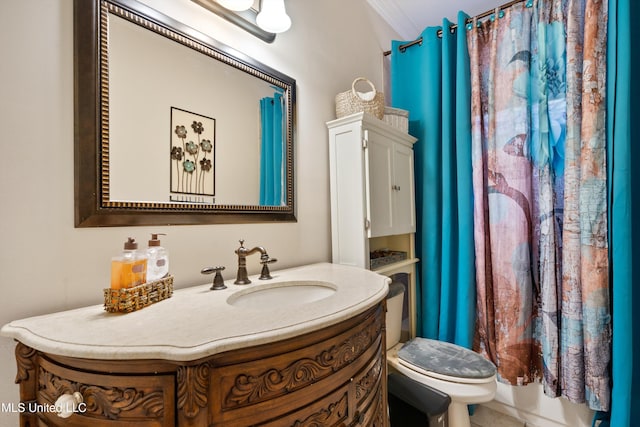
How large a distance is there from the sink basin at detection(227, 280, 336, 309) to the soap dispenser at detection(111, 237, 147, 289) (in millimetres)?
340

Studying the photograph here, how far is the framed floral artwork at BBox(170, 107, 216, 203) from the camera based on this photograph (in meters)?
0.92

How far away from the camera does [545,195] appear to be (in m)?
1.41

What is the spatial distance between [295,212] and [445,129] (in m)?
1.12

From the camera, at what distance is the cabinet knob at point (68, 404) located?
49 cm

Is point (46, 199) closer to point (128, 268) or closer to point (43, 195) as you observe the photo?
point (43, 195)

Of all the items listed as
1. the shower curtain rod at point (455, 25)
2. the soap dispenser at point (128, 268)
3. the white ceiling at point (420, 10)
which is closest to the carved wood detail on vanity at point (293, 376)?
the soap dispenser at point (128, 268)

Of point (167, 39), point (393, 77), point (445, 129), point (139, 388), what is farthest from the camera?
point (393, 77)

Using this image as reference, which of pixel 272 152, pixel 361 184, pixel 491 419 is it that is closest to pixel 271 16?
pixel 272 152

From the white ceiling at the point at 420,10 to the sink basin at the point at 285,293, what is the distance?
6.62 feet

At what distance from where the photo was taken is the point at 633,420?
1.23 m

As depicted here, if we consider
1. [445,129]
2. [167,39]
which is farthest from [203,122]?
[445,129]

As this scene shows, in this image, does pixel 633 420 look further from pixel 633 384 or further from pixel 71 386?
pixel 71 386

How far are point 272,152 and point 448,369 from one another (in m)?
1.29

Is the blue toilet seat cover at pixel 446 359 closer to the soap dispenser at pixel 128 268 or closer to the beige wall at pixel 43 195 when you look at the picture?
the beige wall at pixel 43 195
